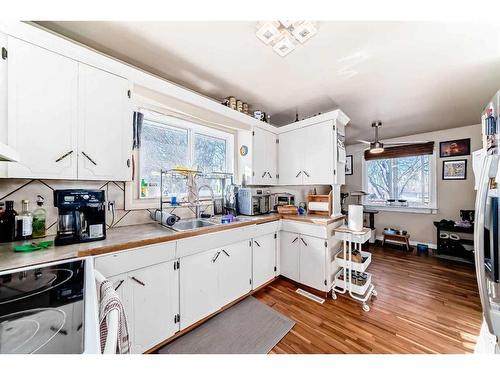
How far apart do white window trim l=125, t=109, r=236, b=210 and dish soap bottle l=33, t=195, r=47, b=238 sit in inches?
20.7

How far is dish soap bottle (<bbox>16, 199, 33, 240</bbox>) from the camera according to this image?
1.17 metres

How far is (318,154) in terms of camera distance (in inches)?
94.4

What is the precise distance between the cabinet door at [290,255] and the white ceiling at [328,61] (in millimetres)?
1806

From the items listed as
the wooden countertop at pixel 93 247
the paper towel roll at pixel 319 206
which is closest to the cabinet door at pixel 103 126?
the wooden countertop at pixel 93 247

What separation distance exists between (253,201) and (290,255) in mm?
853

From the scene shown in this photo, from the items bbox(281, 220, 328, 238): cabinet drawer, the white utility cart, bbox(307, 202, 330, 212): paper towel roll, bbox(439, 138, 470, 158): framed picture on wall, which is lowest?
the white utility cart

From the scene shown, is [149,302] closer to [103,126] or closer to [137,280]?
[137,280]

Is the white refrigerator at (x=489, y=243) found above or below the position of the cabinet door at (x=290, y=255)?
above

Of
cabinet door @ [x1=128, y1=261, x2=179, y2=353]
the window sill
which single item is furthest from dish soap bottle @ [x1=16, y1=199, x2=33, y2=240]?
the window sill

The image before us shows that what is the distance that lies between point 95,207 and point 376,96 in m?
3.06

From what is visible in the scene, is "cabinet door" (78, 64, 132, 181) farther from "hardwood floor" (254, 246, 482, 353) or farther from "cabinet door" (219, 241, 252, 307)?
"hardwood floor" (254, 246, 482, 353)

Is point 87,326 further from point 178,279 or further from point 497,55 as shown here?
point 497,55

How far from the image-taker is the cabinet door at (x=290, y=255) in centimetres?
231

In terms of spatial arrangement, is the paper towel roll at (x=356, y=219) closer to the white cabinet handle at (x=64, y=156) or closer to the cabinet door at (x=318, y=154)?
the cabinet door at (x=318, y=154)
